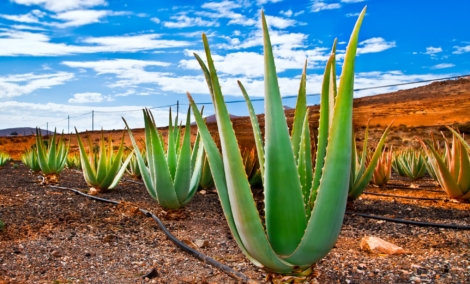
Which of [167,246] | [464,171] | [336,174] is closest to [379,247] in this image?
[167,246]

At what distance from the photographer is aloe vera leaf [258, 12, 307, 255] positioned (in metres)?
1.48

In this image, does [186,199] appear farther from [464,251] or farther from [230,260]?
[464,251]

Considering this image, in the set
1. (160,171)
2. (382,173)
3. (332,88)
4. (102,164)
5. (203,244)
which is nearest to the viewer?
(332,88)

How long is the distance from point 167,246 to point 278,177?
2.04 m

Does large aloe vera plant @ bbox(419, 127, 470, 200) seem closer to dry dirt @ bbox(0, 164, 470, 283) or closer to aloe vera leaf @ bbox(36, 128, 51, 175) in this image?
dry dirt @ bbox(0, 164, 470, 283)

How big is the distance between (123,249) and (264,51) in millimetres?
2333

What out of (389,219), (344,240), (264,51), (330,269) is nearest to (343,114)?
(264,51)

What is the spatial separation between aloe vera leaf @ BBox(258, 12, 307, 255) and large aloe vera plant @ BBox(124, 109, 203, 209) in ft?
8.23

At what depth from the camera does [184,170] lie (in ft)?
14.1

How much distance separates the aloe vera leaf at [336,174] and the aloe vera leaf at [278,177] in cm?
6

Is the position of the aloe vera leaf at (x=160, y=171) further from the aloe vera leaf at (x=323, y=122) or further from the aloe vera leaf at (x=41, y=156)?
the aloe vera leaf at (x=41, y=156)

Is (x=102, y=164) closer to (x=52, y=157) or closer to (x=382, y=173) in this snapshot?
(x=52, y=157)

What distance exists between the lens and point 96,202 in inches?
210

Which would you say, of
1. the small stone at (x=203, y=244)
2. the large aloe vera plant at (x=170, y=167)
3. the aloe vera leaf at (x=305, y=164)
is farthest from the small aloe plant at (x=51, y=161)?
the aloe vera leaf at (x=305, y=164)
